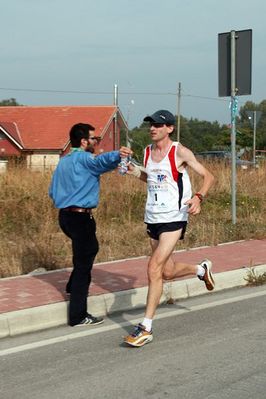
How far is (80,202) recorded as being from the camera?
237 inches

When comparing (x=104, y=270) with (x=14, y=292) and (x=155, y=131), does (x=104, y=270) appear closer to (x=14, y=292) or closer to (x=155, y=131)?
(x=14, y=292)

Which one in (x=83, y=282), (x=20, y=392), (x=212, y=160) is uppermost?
(x=212, y=160)

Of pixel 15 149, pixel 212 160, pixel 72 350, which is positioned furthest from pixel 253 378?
pixel 15 149

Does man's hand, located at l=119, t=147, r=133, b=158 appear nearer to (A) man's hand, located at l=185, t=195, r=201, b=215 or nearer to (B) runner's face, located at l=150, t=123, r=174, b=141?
(B) runner's face, located at l=150, t=123, r=174, b=141

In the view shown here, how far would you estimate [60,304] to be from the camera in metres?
6.40

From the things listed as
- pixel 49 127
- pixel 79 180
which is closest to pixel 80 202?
pixel 79 180

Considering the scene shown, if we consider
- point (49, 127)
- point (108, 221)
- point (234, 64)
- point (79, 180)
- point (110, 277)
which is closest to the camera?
point (79, 180)

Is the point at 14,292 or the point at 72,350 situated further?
the point at 14,292

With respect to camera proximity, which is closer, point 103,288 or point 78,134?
point 78,134

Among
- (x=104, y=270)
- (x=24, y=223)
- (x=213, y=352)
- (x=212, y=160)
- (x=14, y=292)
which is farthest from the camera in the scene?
(x=212, y=160)

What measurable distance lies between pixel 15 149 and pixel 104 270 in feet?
151

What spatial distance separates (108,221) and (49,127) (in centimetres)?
4371

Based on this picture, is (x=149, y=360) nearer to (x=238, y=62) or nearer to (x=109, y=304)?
(x=109, y=304)

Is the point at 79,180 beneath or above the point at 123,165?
beneath
